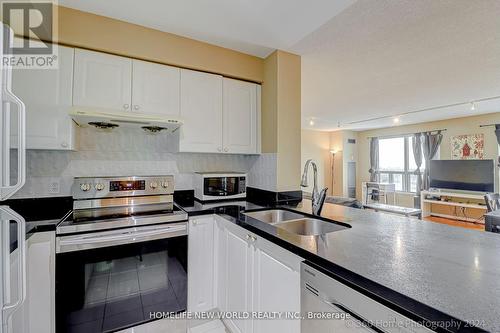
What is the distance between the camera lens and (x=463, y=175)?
16.6 ft

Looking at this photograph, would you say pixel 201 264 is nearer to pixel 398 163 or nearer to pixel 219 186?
pixel 219 186

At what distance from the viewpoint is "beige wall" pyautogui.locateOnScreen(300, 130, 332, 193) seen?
7.14 meters

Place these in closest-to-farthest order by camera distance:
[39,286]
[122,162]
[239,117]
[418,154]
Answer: [39,286], [122,162], [239,117], [418,154]

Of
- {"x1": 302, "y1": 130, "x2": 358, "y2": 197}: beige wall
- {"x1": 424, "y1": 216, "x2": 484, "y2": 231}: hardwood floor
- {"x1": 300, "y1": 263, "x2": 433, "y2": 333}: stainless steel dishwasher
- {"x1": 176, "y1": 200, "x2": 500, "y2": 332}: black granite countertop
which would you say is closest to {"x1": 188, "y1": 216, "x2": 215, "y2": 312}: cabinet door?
{"x1": 176, "y1": 200, "x2": 500, "y2": 332}: black granite countertop

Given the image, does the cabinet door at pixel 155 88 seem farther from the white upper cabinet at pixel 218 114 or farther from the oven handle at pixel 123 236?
the oven handle at pixel 123 236

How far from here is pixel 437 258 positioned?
920 millimetres

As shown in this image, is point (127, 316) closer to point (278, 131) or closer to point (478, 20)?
point (278, 131)

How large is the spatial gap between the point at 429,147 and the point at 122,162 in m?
6.85

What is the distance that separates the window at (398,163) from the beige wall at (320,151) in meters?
1.56

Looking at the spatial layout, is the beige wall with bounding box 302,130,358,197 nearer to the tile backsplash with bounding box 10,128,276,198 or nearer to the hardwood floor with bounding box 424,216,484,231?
the hardwood floor with bounding box 424,216,484,231

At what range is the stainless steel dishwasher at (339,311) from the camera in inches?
26.7

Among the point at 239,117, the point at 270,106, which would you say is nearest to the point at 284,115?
the point at 270,106

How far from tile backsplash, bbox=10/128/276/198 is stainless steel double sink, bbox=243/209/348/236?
36cm

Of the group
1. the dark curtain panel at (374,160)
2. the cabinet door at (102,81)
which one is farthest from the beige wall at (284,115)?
the dark curtain panel at (374,160)
